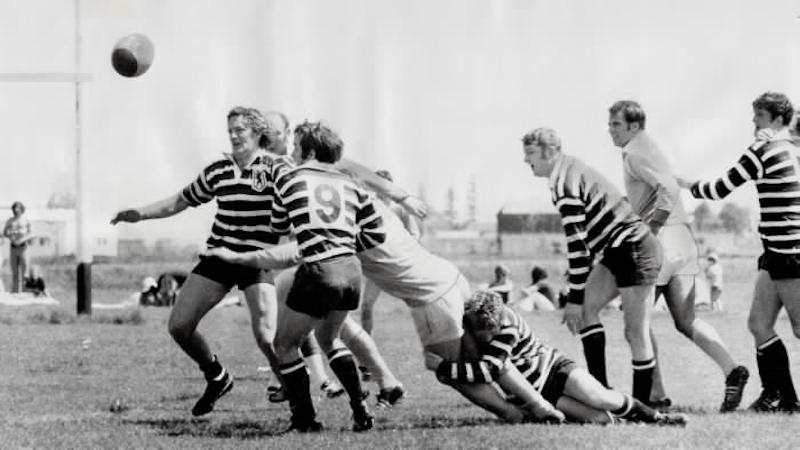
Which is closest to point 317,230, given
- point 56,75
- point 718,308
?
point 56,75

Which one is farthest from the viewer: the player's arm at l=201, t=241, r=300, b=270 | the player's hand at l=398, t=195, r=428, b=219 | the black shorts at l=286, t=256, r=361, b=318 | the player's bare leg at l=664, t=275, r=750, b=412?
the player's bare leg at l=664, t=275, r=750, b=412

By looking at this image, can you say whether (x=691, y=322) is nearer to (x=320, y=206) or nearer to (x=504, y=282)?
(x=320, y=206)

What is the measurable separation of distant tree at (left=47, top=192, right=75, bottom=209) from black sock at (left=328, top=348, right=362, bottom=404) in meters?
11.5

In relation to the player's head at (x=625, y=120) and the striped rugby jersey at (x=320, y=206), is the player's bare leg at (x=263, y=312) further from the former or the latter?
the player's head at (x=625, y=120)

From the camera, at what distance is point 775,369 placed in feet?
21.4

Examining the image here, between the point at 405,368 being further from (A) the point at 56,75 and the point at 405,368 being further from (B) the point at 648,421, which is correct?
(A) the point at 56,75

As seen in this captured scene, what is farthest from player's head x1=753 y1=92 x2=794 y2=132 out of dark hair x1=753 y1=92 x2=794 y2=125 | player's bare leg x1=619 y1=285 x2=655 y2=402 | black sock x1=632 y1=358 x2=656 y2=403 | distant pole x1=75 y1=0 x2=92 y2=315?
distant pole x1=75 y1=0 x2=92 y2=315

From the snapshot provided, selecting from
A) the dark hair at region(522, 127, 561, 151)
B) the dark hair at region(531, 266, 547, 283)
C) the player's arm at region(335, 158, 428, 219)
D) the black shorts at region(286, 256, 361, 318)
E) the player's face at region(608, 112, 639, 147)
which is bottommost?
the dark hair at region(531, 266, 547, 283)

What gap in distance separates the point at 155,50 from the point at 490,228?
16022 millimetres

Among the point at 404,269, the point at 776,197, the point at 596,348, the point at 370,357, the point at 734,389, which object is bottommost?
the point at 734,389

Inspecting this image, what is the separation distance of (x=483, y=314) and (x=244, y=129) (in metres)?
1.64

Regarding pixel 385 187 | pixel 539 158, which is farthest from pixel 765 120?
pixel 385 187

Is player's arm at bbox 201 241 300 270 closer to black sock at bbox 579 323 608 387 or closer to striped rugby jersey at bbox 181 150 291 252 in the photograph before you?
striped rugby jersey at bbox 181 150 291 252

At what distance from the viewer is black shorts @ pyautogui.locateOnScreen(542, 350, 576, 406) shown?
587 cm
